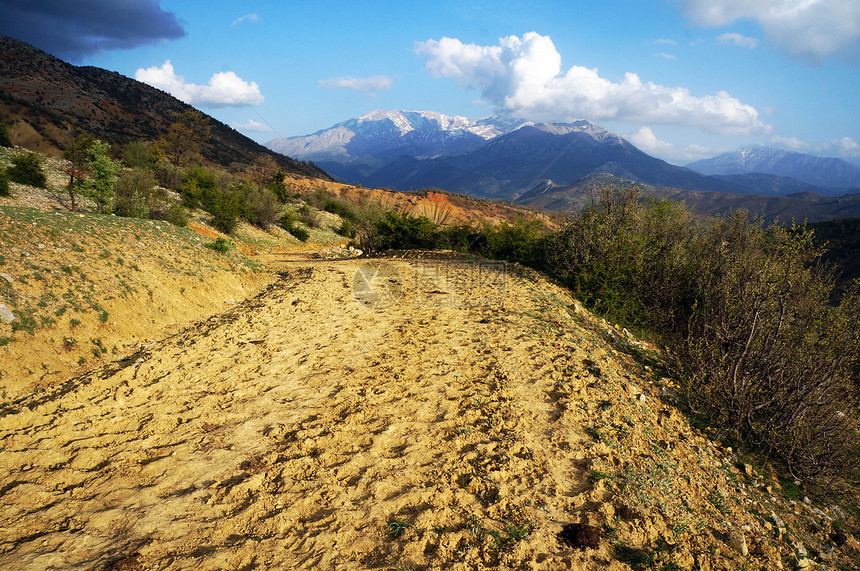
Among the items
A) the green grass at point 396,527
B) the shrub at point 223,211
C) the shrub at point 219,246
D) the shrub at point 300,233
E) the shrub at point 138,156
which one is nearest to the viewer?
the green grass at point 396,527

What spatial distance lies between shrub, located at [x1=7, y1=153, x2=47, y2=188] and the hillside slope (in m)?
15.6

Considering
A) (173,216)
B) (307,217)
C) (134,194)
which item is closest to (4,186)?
(134,194)

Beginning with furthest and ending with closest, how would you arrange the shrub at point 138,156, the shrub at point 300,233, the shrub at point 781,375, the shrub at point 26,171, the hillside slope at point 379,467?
the shrub at point 138,156, the shrub at point 300,233, the shrub at point 26,171, the shrub at point 781,375, the hillside slope at point 379,467

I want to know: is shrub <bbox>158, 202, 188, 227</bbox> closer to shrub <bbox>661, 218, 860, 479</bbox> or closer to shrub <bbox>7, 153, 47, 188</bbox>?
shrub <bbox>7, 153, 47, 188</bbox>

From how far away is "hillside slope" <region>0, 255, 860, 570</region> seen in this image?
2951mm

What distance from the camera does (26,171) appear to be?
1595cm

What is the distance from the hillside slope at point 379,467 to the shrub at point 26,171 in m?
15.6

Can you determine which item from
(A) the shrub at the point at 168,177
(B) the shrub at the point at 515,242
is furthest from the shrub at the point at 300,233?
(B) the shrub at the point at 515,242

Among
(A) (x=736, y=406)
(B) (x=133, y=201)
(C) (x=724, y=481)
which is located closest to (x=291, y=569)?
(C) (x=724, y=481)

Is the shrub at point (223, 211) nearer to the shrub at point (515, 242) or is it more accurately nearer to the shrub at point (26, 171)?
the shrub at point (26, 171)

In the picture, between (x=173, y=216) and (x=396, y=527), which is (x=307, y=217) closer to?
(x=173, y=216)

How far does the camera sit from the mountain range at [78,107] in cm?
4203

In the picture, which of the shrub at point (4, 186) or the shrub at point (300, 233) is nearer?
the shrub at point (4, 186)

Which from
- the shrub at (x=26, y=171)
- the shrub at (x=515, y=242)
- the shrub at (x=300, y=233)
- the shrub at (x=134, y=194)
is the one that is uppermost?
the shrub at (x=26, y=171)
